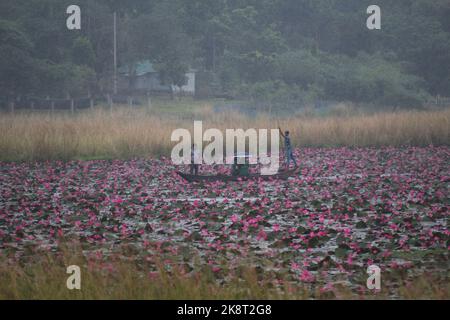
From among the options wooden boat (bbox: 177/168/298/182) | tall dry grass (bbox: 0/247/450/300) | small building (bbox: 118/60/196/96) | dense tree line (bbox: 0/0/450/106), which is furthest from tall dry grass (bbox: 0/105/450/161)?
small building (bbox: 118/60/196/96)

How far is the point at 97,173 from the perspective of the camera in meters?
24.5

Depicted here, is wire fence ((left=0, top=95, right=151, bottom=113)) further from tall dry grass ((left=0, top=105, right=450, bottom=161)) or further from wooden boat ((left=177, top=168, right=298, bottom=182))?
wooden boat ((left=177, top=168, right=298, bottom=182))

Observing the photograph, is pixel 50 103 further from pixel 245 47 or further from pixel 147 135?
pixel 147 135

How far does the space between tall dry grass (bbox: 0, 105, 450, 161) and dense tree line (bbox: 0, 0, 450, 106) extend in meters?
19.5

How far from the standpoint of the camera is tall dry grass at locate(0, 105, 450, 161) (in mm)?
28641

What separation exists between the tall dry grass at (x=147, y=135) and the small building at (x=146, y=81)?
2852 cm

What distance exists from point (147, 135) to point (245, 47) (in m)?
33.5

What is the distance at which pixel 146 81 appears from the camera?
6981cm

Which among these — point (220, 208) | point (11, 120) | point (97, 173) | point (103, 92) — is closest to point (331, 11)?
point (103, 92)

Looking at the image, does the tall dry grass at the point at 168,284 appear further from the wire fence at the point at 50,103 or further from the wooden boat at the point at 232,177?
the wire fence at the point at 50,103

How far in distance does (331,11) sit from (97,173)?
46834 mm

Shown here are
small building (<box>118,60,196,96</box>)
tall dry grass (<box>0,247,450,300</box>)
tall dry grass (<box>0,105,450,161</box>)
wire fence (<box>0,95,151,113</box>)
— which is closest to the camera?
tall dry grass (<box>0,247,450,300</box>)

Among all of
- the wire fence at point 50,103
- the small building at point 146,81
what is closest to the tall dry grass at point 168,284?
the wire fence at point 50,103

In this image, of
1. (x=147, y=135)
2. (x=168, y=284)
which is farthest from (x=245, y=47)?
(x=168, y=284)
